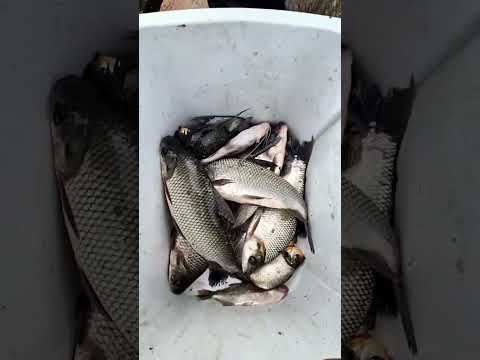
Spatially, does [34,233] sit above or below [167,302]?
above

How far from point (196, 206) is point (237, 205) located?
0.12 metres

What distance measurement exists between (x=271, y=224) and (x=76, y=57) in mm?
532

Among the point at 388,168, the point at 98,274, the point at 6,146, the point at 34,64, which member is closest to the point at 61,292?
the point at 98,274

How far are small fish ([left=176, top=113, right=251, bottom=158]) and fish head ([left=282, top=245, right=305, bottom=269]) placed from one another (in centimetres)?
29

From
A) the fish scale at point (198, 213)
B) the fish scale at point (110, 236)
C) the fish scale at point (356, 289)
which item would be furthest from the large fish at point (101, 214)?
the fish scale at point (356, 289)

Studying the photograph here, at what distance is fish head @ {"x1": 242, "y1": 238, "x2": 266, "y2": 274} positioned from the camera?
87 cm

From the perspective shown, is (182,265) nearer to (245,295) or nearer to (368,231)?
(245,295)

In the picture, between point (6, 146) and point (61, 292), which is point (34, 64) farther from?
point (61, 292)

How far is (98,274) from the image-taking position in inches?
32.7

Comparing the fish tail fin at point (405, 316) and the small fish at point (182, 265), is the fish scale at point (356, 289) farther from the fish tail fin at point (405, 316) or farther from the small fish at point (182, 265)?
the small fish at point (182, 265)

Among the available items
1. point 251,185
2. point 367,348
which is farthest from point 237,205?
point 367,348

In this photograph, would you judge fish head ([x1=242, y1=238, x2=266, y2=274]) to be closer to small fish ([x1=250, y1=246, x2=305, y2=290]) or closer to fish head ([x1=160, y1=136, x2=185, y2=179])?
small fish ([x1=250, y1=246, x2=305, y2=290])

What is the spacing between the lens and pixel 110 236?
844 mm

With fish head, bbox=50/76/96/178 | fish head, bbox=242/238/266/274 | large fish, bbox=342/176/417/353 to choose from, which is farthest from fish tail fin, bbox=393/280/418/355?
fish head, bbox=50/76/96/178
